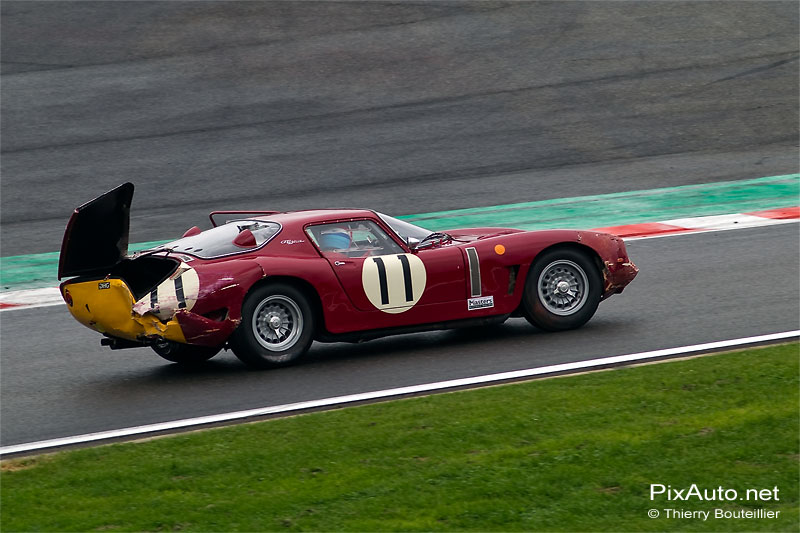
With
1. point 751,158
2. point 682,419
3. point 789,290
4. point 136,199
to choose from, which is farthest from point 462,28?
point 682,419

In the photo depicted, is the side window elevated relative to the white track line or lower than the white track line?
elevated

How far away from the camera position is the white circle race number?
9.58 meters

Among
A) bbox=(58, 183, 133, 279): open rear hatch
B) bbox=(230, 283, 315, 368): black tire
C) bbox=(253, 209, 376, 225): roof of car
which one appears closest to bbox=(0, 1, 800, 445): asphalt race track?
bbox=(230, 283, 315, 368): black tire

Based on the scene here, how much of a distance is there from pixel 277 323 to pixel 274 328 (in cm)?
5

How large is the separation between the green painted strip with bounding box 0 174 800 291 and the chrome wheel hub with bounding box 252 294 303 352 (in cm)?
597

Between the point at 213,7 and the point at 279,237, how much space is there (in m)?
17.4

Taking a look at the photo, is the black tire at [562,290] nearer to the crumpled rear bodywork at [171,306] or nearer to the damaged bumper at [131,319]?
the crumpled rear bodywork at [171,306]

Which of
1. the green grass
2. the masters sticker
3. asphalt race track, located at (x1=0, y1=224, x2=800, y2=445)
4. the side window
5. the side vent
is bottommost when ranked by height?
the green grass

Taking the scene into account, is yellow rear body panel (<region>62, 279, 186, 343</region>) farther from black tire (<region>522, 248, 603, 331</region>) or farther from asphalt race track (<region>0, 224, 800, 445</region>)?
black tire (<region>522, 248, 603, 331</region>)

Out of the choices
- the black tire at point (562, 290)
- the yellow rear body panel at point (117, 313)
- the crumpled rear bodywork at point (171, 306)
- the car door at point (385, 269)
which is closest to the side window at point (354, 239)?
the car door at point (385, 269)

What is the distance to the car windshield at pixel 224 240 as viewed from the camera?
31.0ft

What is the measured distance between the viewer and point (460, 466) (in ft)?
21.6

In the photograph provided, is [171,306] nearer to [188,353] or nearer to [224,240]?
[224,240]

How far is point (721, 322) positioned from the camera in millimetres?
10188
